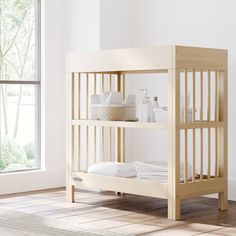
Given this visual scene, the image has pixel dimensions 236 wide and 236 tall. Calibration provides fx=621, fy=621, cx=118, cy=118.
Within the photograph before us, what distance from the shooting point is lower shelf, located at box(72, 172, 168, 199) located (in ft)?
11.6

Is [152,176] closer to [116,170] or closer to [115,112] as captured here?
[116,170]

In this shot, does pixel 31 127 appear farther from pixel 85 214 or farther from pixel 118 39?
pixel 85 214

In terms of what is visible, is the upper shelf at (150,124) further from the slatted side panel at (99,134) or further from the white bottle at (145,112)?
the slatted side panel at (99,134)

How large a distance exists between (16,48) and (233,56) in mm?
1586

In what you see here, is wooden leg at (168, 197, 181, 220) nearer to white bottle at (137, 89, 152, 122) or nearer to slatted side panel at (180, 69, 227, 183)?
slatted side panel at (180, 69, 227, 183)

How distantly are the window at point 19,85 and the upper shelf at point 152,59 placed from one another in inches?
27.3

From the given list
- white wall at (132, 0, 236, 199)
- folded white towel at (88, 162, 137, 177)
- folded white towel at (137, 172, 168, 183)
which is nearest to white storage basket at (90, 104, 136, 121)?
folded white towel at (88, 162, 137, 177)

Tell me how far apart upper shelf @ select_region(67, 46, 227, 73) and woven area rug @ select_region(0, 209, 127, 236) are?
0.99 metres

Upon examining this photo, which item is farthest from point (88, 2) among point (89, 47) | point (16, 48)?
point (16, 48)

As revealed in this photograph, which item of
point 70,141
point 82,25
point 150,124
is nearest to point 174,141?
point 150,124

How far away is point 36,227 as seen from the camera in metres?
3.23

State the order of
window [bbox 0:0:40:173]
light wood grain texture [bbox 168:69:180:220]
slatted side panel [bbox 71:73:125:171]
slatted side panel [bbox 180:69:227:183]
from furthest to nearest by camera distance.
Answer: window [bbox 0:0:40:173] → slatted side panel [bbox 71:73:125:171] → slatted side panel [bbox 180:69:227:183] → light wood grain texture [bbox 168:69:180:220]

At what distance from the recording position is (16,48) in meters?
4.55

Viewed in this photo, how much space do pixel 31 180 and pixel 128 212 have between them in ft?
3.66
